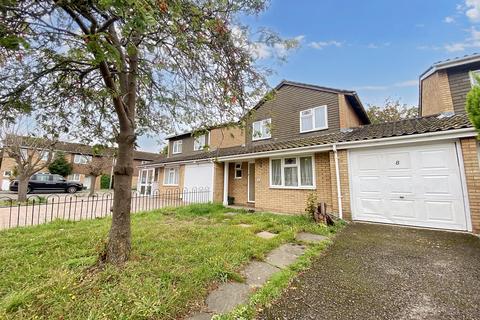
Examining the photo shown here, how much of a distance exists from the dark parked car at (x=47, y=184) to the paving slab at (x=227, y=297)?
82.6 feet

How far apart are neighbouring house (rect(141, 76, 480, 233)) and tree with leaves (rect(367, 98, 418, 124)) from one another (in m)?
10.0

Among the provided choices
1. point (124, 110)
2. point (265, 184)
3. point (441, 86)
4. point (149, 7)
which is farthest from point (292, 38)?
point (441, 86)

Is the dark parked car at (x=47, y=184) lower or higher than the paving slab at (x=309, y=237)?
higher

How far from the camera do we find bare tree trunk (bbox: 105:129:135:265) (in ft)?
11.6

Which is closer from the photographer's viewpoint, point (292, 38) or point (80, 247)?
point (292, 38)

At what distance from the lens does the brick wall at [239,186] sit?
1242cm

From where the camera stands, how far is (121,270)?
3.26m

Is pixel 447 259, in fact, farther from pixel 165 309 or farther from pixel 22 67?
pixel 22 67

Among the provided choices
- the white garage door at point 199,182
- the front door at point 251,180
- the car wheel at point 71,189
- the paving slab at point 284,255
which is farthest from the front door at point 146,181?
the paving slab at point 284,255

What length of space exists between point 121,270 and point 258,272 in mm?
2188

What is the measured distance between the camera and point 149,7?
2025 mm

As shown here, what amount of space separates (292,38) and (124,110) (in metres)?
3.15

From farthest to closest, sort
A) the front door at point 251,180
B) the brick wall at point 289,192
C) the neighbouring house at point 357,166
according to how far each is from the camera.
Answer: the front door at point 251,180 → the brick wall at point 289,192 → the neighbouring house at point 357,166

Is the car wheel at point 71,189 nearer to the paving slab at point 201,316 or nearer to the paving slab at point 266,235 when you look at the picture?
the paving slab at point 266,235
